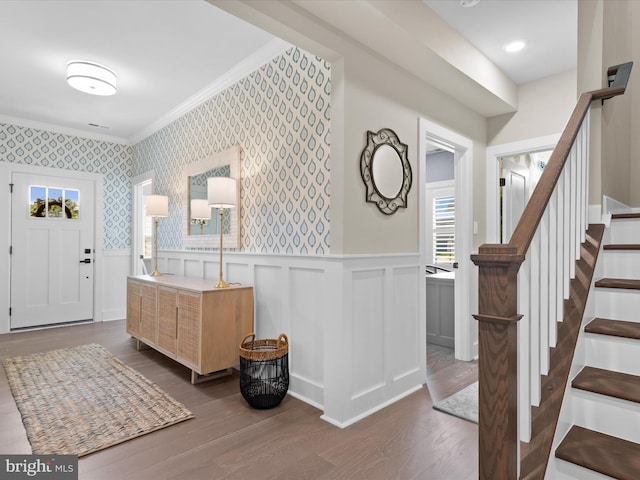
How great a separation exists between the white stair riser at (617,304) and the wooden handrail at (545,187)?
0.77m

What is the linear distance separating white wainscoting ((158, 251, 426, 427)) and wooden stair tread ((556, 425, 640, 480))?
1.27 metres

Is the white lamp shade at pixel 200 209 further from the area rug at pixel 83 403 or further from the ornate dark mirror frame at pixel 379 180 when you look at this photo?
the ornate dark mirror frame at pixel 379 180

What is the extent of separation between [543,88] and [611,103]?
151cm

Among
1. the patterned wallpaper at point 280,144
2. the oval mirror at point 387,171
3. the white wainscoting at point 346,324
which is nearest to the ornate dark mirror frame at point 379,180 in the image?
the oval mirror at point 387,171

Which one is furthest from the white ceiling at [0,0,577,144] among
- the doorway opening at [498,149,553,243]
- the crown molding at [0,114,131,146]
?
the doorway opening at [498,149,553,243]

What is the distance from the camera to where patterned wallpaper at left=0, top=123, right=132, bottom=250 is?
16.0ft

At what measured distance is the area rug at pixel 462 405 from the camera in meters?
2.44

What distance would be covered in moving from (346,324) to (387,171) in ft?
3.83

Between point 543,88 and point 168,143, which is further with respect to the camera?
point 168,143

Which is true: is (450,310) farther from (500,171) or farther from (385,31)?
(385,31)

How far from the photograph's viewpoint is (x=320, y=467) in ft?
6.17

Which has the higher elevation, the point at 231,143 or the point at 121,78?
the point at 121,78

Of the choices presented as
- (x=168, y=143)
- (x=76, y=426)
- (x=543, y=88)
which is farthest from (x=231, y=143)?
(x=543, y=88)

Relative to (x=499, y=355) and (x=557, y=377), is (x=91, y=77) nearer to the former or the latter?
(x=499, y=355)
